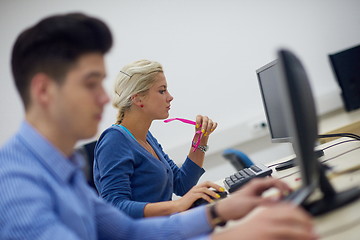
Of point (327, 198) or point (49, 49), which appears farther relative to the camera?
point (327, 198)

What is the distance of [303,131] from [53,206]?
1.67 feet

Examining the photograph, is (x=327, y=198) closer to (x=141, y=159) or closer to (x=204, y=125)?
(x=141, y=159)

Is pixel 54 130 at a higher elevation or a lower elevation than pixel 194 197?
higher

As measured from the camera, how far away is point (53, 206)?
2.48 ft

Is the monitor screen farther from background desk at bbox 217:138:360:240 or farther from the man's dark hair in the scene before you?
the man's dark hair

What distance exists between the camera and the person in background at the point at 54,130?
69 centimetres

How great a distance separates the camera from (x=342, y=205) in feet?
2.97

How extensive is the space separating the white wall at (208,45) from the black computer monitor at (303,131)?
7.87ft

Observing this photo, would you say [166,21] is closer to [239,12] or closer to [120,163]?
[239,12]

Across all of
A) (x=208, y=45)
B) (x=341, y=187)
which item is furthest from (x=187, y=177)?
(x=208, y=45)

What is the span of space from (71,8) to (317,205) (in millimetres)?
2915

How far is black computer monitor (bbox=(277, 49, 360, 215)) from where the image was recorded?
2.53 ft

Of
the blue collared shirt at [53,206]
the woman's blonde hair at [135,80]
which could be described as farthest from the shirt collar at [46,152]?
the woman's blonde hair at [135,80]

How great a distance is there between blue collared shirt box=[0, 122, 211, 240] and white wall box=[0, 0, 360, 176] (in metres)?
2.32
